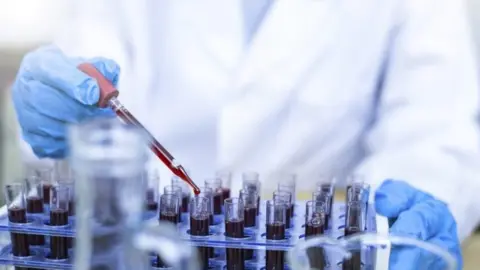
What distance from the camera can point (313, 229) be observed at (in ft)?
2.20

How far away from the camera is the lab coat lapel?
1.05 meters

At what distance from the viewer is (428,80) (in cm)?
100

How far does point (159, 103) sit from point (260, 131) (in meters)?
0.16

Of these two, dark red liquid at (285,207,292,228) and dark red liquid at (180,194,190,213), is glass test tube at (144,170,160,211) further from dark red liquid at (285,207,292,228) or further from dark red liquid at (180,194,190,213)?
dark red liquid at (285,207,292,228)

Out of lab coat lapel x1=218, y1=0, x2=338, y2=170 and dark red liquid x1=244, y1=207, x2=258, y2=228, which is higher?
lab coat lapel x1=218, y1=0, x2=338, y2=170

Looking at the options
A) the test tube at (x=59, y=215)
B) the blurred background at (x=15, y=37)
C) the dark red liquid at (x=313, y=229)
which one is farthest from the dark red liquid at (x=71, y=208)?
the blurred background at (x=15, y=37)

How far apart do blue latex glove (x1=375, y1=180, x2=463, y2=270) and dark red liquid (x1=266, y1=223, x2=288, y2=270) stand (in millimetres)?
99

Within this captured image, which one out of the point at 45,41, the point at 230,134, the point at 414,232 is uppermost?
the point at 45,41

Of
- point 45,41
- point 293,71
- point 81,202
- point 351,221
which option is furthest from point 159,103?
point 45,41

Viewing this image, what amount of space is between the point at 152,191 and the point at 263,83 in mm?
351

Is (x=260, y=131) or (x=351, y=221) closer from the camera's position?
(x=351, y=221)

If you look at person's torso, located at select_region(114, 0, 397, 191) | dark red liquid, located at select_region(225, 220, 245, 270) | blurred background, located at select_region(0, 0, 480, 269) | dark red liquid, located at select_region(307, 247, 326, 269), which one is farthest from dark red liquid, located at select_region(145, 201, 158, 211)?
blurred background, located at select_region(0, 0, 480, 269)

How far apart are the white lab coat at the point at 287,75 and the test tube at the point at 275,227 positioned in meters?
0.34

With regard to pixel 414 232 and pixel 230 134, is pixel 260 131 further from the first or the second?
pixel 414 232
